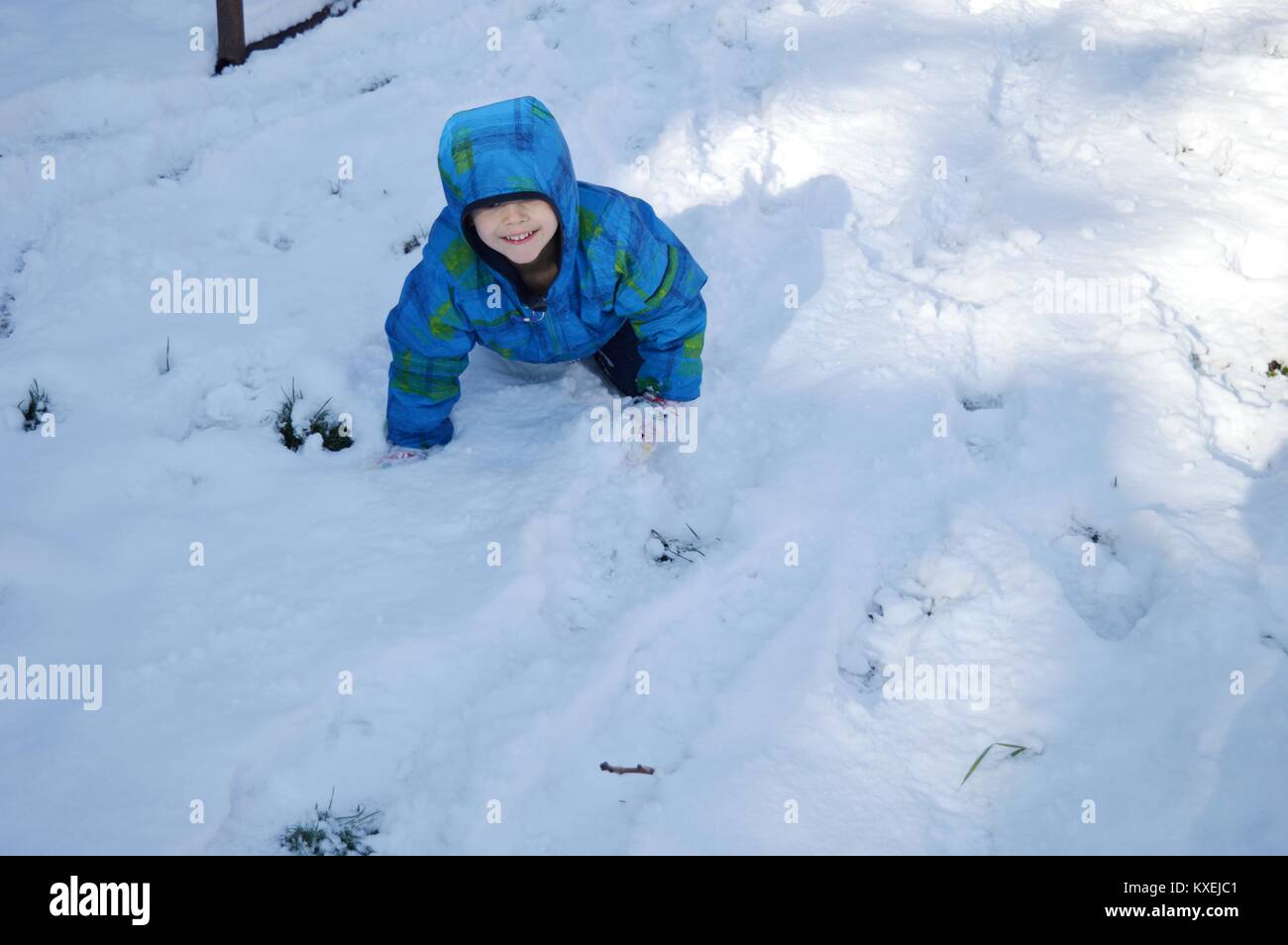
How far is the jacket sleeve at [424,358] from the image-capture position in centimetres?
253

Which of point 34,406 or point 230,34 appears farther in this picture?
point 230,34

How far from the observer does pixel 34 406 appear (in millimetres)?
2670

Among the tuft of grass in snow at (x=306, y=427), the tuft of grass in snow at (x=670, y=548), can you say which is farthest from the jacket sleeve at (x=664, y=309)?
the tuft of grass in snow at (x=306, y=427)

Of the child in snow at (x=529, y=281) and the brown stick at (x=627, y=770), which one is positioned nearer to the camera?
the brown stick at (x=627, y=770)

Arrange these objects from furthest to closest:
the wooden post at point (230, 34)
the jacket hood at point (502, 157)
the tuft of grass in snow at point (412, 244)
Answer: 1. the wooden post at point (230, 34)
2. the tuft of grass in snow at point (412, 244)
3. the jacket hood at point (502, 157)

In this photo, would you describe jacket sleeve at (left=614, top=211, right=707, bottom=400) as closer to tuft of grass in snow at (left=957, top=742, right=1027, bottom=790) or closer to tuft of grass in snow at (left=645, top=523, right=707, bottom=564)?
tuft of grass in snow at (left=645, top=523, right=707, bottom=564)

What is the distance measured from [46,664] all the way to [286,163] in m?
2.06

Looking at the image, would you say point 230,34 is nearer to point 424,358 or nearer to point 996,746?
point 424,358

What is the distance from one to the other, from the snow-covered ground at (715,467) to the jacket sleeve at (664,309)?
0.61 feet

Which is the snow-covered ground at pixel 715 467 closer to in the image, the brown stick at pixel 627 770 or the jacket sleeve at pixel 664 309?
the brown stick at pixel 627 770

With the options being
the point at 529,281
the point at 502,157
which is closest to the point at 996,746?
the point at 529,281

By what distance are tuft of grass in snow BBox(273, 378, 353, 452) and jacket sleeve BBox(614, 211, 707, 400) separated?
2.88ft

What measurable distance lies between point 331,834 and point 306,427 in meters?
1.23

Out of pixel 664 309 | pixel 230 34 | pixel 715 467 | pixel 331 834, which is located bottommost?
pixel 331 834
